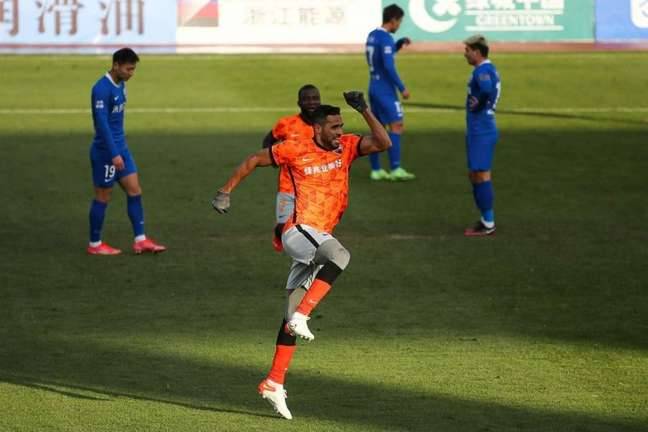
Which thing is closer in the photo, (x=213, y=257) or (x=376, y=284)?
(x=376, y=284)

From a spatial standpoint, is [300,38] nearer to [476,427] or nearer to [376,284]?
[376,284]

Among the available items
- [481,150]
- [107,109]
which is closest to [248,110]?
[481,150]

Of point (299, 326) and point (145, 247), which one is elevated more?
point (299, 326)

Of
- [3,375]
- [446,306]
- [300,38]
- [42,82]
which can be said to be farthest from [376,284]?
[300,38]

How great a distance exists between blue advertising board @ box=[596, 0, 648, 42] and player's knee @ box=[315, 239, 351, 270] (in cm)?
2591

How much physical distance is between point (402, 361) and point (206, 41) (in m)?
23.9

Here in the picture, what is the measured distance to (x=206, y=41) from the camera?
34188 mm

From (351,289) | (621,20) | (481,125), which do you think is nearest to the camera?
(351,289)

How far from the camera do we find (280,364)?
9766mm

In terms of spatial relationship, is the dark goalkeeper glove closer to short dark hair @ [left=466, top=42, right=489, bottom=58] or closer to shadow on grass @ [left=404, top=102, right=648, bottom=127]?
short dark hair @ [left=466, top=42, right=489, bottom=58]

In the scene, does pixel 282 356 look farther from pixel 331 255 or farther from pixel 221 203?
pixel 221 203

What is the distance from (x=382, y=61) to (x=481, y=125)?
13.4 ft

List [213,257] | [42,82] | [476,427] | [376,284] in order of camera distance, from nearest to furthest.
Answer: [476,427]
[376,284]
[213,257]
[42,82]

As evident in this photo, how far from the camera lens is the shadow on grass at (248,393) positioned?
9.63m
